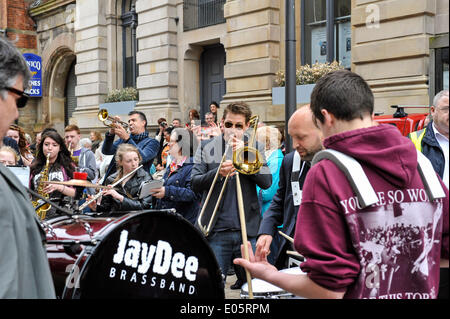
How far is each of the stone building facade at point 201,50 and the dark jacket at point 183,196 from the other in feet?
13.6

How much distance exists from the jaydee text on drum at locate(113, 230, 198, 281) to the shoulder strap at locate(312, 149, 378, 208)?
1.61 m

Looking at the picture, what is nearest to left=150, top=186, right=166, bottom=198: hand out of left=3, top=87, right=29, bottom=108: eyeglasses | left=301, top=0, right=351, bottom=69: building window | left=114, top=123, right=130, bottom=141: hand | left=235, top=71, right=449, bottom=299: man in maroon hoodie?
left=114, top=123, right=130, bottom=141: hand

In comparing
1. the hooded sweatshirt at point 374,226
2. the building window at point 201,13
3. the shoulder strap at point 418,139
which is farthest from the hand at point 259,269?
the building window at point 201,13

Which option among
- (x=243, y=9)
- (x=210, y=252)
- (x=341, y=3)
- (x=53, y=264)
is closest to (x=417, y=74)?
(x=341, y=3)

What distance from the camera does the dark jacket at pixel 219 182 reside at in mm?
4605

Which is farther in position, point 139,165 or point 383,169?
point 139,165

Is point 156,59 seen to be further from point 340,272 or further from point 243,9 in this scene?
point 340,272

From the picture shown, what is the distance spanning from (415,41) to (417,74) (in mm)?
585

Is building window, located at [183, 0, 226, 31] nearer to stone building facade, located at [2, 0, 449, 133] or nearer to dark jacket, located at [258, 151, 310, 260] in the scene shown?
stone building facade, located at [2, 0, 449, 133]

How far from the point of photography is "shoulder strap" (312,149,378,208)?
1.89m

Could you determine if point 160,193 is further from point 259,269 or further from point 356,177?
point 356,177

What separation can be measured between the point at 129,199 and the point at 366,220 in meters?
3.51

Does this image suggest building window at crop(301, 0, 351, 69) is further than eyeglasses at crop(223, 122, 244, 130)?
Yes

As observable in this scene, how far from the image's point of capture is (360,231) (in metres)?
1.91
